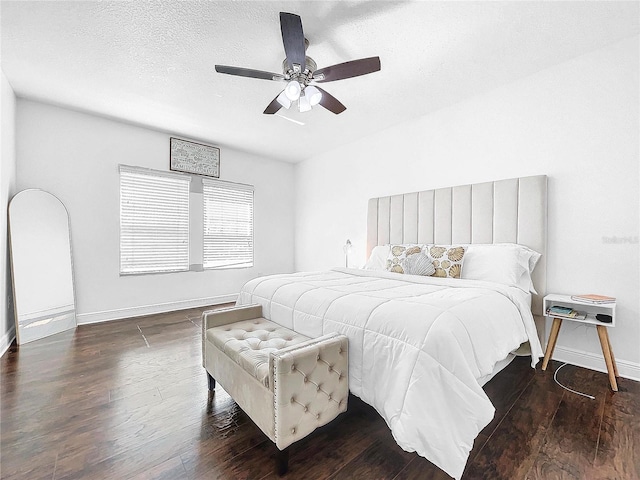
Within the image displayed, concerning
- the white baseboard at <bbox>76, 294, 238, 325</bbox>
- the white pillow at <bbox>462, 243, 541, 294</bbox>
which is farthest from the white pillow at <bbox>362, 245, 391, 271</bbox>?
the white baseboard at <bbox>76, 294, 238, 325</bbox>

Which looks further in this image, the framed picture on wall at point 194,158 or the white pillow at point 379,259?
the framed picture on wall at point 194,158

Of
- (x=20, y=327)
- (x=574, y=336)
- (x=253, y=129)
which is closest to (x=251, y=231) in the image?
(x=253, y=129)

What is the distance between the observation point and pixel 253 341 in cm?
176

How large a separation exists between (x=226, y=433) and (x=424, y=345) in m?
1.22

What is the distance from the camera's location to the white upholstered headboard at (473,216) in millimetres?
2680

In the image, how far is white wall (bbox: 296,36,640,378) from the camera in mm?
2303

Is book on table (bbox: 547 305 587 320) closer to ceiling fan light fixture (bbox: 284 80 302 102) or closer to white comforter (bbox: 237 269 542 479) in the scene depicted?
white comforter (bbox: 237 269 542 479)

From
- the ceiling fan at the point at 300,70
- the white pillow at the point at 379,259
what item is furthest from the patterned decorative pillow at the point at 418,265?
the ceiling fan at the point at 300,70

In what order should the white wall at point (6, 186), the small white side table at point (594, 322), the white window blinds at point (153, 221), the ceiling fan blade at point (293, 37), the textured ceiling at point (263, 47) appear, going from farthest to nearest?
the white window blinds at point (153, 221) → the white wall at point (6, 186) → the small white side table at point (594, 322) → the textured ceiling at point (263, 47) → the ceiling fan blade at point (293, 37)

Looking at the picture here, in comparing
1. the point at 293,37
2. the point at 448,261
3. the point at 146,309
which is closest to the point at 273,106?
the point at 293,37

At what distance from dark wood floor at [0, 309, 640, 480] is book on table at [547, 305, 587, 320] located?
503 millimetres

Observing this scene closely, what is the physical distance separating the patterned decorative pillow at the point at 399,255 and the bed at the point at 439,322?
2cm

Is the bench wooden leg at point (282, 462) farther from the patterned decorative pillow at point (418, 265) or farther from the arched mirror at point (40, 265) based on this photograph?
the arched mirror at point (40, 265)

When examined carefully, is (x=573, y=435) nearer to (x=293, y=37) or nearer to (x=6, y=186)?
(x=293, y=37)
